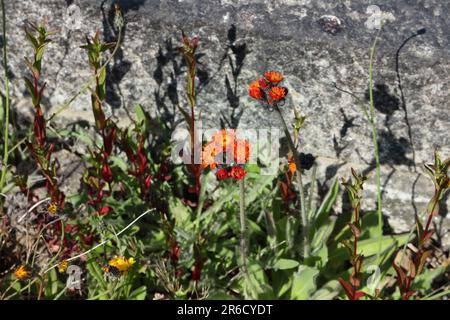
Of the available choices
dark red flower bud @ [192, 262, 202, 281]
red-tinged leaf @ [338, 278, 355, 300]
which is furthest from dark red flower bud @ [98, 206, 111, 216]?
red-tinged leaf @ [338, 278, 355, 300]

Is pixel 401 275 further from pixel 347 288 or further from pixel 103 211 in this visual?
pixel 103 211

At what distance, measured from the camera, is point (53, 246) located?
2.51m

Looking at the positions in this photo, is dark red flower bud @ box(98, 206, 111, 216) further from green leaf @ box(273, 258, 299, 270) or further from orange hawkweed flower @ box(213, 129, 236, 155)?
green leaf @ box(273, 258, 299, 270)

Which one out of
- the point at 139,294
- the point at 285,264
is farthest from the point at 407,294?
the point at 139,294

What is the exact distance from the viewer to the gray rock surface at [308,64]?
2168 millimetres

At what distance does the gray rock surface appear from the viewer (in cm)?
217

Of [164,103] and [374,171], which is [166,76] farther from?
[374,171]

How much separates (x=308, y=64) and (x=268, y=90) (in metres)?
0.35

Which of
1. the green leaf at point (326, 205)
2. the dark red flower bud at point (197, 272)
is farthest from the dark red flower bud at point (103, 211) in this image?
the green leaf at point (326, 205)

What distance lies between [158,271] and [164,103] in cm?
70

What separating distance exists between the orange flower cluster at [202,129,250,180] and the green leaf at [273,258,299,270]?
47 centimetres

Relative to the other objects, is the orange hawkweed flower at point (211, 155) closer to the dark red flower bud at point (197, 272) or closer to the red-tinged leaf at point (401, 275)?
the dark red flower bud at point (197, 272)

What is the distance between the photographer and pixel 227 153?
2064 millimetres

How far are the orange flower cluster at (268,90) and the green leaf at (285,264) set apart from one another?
0.68 metres
